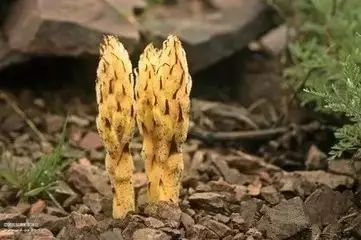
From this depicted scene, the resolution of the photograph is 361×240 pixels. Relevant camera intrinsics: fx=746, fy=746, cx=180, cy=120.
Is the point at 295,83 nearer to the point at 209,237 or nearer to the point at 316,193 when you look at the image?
the point at 316,193

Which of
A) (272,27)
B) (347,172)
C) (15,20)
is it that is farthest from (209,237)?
(272,27)

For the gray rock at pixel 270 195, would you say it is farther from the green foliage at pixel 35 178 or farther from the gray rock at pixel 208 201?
the green foliage at pixel 35 178

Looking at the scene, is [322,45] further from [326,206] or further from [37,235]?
[37,235]

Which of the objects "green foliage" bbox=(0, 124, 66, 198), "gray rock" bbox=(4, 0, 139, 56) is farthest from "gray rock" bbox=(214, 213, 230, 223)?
"gray rock" bbox=(4, 0, 139, 56)

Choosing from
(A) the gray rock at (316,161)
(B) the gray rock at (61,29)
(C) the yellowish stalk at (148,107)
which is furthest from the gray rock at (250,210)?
(B) the gray rock at (61,29)

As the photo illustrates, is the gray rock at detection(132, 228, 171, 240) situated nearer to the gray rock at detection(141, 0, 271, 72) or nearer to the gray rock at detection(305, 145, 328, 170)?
the gray rock at detection(305, 145, 328, 170)

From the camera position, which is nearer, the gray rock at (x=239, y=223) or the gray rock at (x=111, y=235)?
the gray rock at (x=111, y=235)

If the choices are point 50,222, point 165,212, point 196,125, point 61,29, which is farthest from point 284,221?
point 61,29
